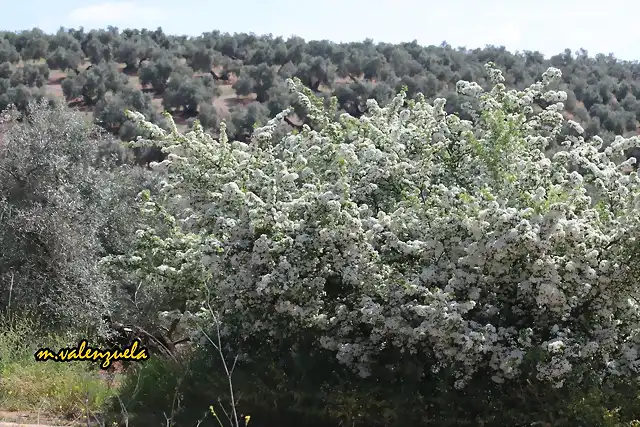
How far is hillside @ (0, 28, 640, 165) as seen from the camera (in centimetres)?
2283

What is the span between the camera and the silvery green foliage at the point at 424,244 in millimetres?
5230

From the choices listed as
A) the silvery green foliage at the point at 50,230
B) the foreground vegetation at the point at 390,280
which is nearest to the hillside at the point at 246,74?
the silvery green foliage at the point at 50,230

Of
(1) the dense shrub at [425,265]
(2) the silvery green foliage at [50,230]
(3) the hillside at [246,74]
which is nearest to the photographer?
(1) the dense shrub at [425,265]

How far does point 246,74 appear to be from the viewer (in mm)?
26641

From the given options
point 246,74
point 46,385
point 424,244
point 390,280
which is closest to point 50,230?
point 46,385

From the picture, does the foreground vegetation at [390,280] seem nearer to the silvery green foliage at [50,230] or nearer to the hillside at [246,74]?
the silvery green foliage at [50,230]

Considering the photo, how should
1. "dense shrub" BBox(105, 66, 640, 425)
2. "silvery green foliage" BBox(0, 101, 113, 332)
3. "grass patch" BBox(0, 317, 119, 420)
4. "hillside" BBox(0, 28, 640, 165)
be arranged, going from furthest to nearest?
"hillside" BBox(0, 28, 640, 165), "silvery green foliage" BBox(0, 101, 113, 332), "grass patch" BBox(0, 317, 119, 420), "dense shrub" BBox(105, 66, 640, 425)

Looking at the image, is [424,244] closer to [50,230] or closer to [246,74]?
[50,230]

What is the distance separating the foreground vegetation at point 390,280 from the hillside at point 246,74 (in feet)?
46.1

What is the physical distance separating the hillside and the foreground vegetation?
14.0 m

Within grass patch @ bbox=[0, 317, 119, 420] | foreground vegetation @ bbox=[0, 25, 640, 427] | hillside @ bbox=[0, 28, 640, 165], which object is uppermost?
hillside @ bbox=[0, 28, 640, 165]

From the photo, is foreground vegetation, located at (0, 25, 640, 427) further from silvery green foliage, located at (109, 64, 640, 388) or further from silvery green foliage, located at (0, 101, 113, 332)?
silvery green foliage, located at (0, 101, 113, 332)

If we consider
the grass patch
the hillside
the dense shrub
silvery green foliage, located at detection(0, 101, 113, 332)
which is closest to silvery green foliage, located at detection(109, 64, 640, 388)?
the dense shrub

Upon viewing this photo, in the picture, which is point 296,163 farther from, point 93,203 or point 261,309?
point 93,203
